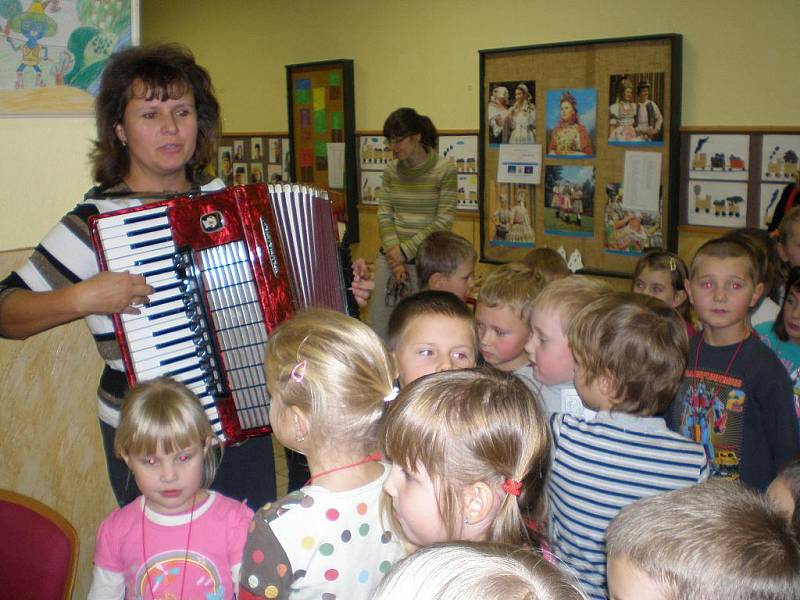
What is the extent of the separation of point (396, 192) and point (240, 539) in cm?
341

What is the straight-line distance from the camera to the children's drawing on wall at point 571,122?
5426 mm

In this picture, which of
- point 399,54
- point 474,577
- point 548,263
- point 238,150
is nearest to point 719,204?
point 548,263

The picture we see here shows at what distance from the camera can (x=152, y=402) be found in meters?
2.11

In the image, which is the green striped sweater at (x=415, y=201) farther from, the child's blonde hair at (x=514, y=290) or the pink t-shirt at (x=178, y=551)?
the pink t-shirt at (x=178, y=551)

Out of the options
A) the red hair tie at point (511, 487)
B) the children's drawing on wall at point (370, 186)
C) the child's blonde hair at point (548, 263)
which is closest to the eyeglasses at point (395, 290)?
the child's blonde hair at point (548, 263)

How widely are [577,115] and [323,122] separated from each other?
2598mm

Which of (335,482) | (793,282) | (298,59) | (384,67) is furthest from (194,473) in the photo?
(298,59)

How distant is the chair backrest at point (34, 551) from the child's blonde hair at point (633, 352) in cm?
A: 135

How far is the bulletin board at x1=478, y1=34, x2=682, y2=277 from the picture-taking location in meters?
5.10

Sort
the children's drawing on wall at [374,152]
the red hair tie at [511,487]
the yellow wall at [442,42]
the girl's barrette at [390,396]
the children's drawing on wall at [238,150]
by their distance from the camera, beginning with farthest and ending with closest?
the children's drawing on wall at [238,150] < the children's drawing on wall at [374,152] < the yellow wall at [442,42] < the girl's barrette at [390,396] < the red hair tie at [511,487]

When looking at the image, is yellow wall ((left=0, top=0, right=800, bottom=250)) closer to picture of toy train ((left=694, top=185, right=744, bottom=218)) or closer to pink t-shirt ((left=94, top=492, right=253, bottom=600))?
picture of toy train ((left=694, top=185, right=744, bottom=218))

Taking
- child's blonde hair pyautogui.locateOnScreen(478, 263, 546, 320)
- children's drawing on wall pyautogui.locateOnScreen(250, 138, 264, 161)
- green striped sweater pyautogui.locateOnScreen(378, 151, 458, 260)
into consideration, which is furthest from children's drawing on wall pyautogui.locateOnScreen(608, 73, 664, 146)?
children's drawing on wall pyautogui.locateOnScreen(250, 138, 264, 161)

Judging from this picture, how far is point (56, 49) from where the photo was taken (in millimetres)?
2777

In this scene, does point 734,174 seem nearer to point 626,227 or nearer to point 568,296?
point 626,227
